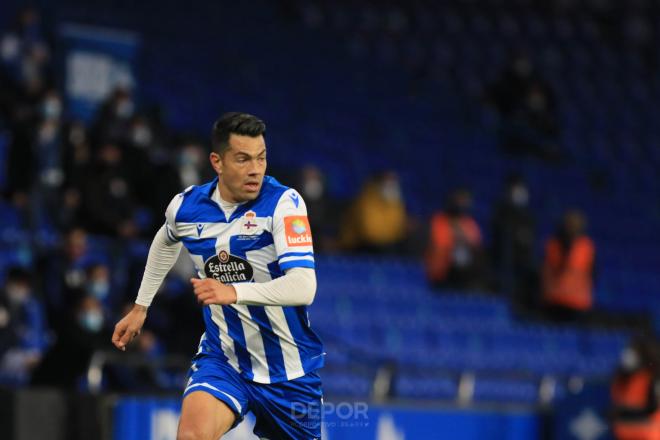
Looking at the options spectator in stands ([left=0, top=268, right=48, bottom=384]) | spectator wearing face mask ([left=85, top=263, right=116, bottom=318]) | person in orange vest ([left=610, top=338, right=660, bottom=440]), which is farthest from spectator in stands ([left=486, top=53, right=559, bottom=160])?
spectator in stands ([left=0, top=268, right=48, bottom=384])

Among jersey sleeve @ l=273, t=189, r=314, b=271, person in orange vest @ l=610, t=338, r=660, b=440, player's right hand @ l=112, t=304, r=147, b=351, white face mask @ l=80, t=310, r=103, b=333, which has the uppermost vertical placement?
jersey sleeve @ l=273, t=189, r=314, b=271

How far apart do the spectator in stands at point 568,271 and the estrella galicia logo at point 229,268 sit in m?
9.93

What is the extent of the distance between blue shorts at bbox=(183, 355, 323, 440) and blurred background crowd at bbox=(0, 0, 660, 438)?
12.2 feet

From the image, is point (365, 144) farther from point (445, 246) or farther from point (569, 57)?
point (569, 57)

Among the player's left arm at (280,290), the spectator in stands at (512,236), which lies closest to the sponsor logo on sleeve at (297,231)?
the player's left arm at (280,290)

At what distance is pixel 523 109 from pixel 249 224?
13825 mm

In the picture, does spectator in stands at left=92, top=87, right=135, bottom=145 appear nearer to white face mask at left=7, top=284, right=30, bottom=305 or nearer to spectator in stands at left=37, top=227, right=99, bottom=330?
spectator in stands at left=37, top=227, right=99, bottom=330

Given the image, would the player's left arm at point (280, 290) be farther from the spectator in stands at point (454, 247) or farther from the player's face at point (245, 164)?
the spectator in stands at point (454, 247)

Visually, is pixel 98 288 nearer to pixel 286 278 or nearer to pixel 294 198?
pixel 294 198

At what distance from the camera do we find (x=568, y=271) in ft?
52.5

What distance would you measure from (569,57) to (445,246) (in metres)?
7.91

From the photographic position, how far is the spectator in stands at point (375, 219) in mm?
15477

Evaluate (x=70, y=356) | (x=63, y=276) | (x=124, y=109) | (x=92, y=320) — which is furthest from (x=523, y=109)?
(x=70, y=356)

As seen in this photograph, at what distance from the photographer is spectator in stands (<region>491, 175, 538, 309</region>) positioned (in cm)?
1639
